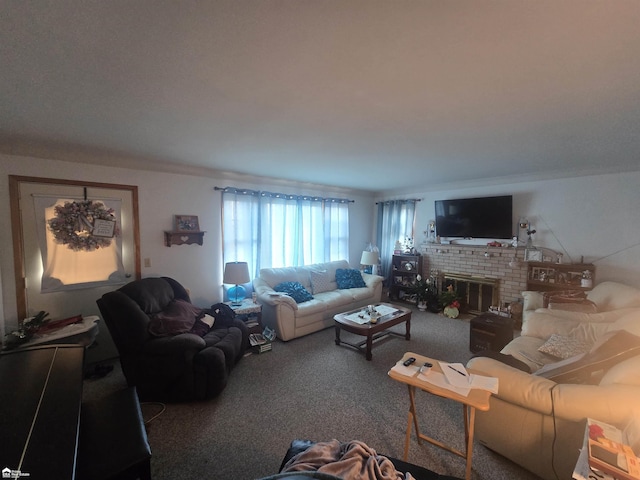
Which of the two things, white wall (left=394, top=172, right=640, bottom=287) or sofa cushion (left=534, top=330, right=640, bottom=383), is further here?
white wall (left=394, top=172, right=640, bottom=287)

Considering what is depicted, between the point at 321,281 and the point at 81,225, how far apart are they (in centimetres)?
331

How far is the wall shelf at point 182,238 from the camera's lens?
355cm

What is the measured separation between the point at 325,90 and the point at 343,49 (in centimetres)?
39

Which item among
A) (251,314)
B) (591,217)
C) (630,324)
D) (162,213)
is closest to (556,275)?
(591,217)

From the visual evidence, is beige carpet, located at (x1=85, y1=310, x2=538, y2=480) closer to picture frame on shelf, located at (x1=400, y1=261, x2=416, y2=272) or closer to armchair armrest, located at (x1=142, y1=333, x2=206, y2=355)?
armchair armrest, located at (x1=142, y1=333, x2=206, y2=355)

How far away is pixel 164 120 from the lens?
208cm

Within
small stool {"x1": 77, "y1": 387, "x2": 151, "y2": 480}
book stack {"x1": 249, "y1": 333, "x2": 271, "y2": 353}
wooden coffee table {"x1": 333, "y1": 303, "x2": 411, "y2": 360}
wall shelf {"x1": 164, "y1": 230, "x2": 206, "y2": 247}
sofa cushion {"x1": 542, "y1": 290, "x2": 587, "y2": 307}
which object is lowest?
book stack {"x1": 249, "y1": 333, "x2": 271, "y2": 353}

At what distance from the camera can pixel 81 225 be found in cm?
295

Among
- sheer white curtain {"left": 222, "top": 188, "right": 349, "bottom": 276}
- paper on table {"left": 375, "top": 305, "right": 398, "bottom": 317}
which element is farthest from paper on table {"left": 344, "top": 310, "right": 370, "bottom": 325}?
sheer white curtain {"left": 222, "top": 188, "right": 349, "bottom": 276}

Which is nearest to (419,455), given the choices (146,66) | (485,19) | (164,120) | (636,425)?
(636,425)

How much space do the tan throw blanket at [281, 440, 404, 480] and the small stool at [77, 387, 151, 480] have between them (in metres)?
0.73

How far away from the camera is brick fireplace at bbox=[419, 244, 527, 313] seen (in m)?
4.31

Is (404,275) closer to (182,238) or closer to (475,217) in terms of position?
(475,217)

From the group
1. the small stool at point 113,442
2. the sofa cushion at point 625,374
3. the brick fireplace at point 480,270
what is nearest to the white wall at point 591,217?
the brick fireplace at point 480,270
